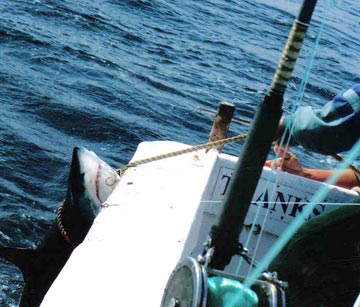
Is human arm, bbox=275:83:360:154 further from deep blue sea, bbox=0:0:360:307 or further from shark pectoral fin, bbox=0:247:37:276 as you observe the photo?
deep blue sea, bbox=0:0:360:307

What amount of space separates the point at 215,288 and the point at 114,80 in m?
8.69

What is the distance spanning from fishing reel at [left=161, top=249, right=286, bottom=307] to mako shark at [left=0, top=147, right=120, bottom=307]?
2.18 meters

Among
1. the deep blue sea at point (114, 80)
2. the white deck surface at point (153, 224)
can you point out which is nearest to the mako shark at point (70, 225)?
the white deck surface at point (153, 224)

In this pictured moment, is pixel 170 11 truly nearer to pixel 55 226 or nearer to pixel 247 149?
pixel 55 226

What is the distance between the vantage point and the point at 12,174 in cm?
740

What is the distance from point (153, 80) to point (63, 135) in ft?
10.8

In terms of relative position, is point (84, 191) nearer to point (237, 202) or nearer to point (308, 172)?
point (308, 172)

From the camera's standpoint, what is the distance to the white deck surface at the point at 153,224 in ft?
11.6

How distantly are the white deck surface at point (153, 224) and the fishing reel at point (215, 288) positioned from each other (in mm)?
617

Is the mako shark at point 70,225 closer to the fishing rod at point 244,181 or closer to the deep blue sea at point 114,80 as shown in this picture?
the deep blue sea at point 114,80

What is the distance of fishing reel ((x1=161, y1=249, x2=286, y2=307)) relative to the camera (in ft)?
9.01

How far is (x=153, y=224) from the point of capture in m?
4.23

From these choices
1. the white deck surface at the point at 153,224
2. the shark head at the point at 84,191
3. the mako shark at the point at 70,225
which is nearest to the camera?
the white deck surface at the point at 153,224

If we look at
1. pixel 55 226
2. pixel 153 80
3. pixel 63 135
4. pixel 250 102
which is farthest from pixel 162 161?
pixel 250 102
